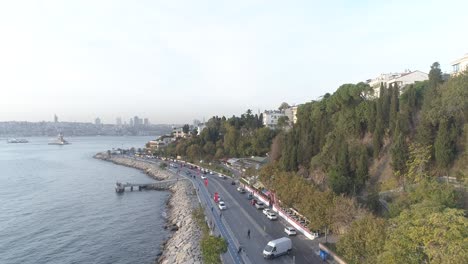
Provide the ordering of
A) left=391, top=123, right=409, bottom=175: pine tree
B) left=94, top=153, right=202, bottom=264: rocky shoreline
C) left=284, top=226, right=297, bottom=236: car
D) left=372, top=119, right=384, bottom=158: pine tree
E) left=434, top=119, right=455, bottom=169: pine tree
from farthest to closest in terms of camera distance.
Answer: left=372, top=119, right=384, bottom=158: pine tree < left=391, top=123, right=409, bottom=175: pine tree < left=434, top=119, right=455, bottom=169: pine tree < left=284, top=226, right=297, bottom=236: car < left=94, top=153, right=202, bottom=264: rocky shoreline

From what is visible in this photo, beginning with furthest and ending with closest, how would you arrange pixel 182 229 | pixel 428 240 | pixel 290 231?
pixel 182 229 → pixel 290 231 → pixel 428 240

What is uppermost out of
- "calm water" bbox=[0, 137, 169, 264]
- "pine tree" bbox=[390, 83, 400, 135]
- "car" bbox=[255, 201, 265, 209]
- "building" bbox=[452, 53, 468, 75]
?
"building" bbox=[452, 53, 468, 75]

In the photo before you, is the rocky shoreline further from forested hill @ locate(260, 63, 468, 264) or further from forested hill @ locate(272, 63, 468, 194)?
forested hill @ locate(272, 63, 468, 194)

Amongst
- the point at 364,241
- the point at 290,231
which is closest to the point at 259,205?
the point at 290,231

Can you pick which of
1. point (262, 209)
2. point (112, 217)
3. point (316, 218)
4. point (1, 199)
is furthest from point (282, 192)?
point (1, 199)

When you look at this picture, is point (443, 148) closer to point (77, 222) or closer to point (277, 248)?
point (277, 248)

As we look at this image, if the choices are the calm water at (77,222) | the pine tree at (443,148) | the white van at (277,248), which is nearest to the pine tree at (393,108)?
the pine tree at (443,148)

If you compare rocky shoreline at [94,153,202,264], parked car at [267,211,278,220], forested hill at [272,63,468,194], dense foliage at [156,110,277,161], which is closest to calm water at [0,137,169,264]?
rocky shoreline at [94,153,202,264]
